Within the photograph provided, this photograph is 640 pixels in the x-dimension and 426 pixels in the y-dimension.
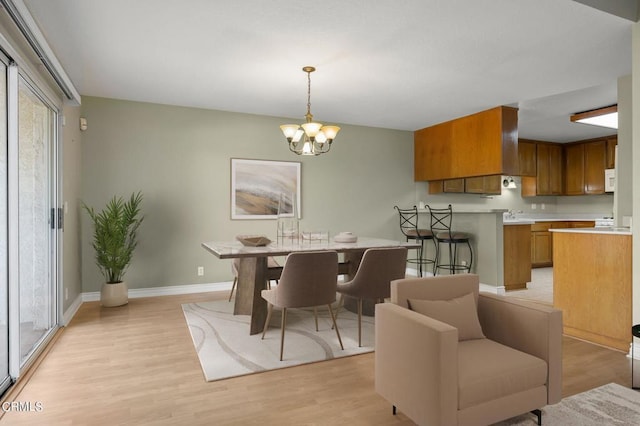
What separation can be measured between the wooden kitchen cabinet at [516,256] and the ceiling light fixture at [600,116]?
1602 mm

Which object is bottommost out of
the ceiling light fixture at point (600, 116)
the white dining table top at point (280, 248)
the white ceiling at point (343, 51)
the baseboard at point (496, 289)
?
the baseboard at point (496, 289)

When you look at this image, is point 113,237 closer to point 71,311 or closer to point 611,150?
point 71,311

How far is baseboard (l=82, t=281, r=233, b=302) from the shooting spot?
15.2 ft

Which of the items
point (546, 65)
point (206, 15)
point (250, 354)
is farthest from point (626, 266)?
point (206, 15)

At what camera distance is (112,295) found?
4.33 metres

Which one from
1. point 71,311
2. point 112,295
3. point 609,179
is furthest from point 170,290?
point 609,179

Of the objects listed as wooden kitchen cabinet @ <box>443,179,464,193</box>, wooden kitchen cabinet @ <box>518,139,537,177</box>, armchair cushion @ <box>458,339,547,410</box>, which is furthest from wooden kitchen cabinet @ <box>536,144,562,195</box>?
armchair cushion @ <box>458,339,547,410</box>

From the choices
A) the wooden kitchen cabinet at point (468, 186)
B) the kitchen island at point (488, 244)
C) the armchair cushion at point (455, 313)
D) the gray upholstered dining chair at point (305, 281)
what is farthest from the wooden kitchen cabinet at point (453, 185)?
the armchair cushion at point (455, 313)

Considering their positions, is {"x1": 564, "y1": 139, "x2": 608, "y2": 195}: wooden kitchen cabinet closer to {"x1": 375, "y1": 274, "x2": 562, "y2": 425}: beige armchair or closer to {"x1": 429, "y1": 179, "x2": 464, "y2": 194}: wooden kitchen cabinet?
{"x1": 429, "y1": 179, "x2": 464, "y2": 194}: wooden kitchen cabinet

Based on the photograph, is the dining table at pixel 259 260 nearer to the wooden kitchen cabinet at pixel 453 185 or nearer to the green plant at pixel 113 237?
the green plant at pixel 113 237

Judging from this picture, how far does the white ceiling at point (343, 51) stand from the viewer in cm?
261

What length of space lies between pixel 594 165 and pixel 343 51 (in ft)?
21.4

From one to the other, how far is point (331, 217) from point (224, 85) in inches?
101

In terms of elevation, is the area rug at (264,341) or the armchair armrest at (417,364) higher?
the armchair armrest at (417,364)
